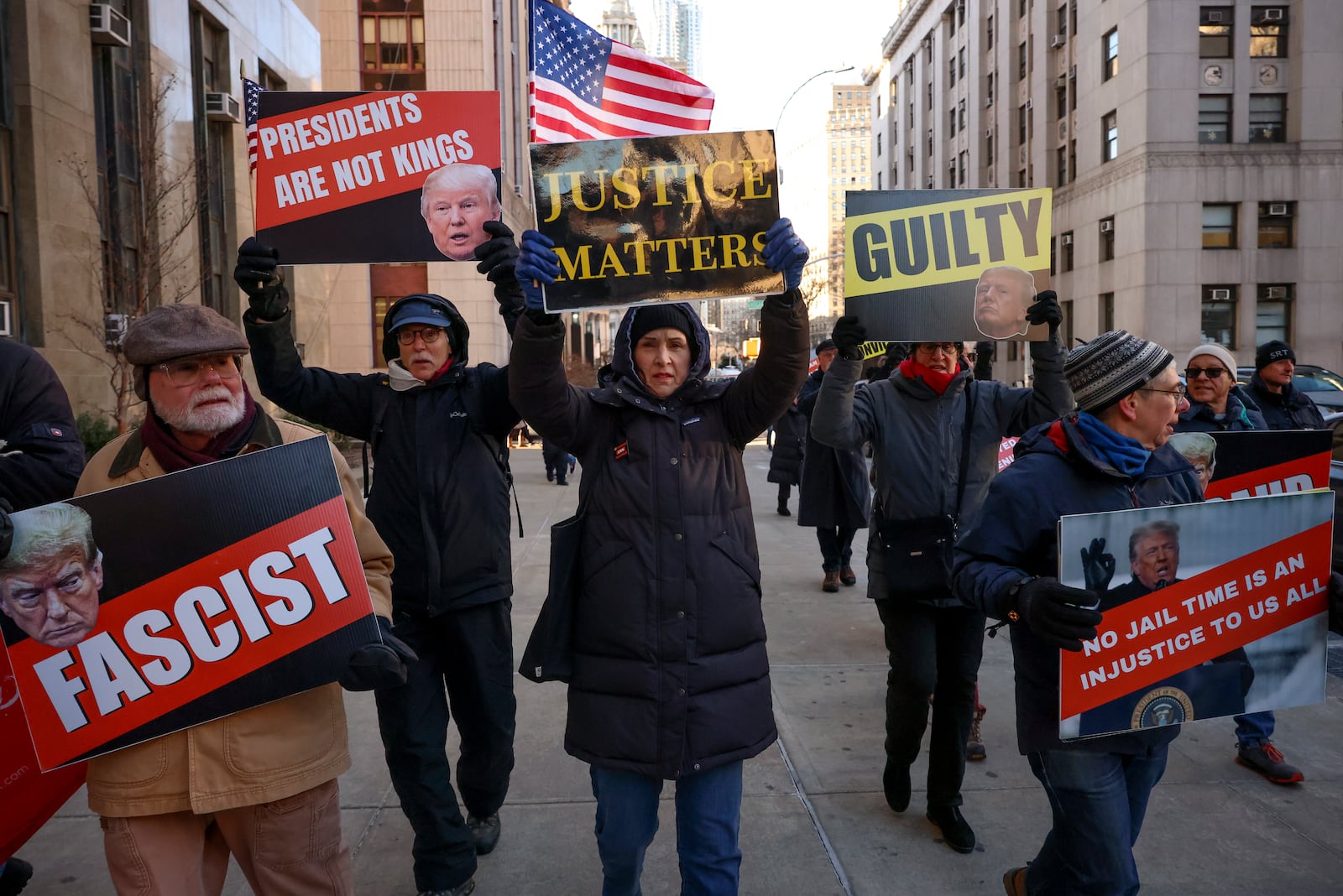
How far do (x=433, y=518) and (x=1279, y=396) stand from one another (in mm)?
5200

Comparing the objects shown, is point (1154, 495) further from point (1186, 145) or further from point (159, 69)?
point (1186, 145)

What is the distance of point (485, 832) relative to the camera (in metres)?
3.87

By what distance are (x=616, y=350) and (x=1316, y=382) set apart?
69.1 ft

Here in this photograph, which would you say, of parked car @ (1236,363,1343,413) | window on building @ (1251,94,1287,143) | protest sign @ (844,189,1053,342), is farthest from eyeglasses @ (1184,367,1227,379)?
window on building @ (1251,94,1287,143)

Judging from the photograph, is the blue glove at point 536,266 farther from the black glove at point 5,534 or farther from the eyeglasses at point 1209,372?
the eyeglasses at point 1209,372

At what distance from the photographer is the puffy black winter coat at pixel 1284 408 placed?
5.98 m

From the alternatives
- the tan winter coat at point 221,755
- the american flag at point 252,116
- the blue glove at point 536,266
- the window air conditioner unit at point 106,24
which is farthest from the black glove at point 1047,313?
the window air conditioner unit at point 106,24

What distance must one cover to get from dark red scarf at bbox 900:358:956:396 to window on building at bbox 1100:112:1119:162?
37.6 metres

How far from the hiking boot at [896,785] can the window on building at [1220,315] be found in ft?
116

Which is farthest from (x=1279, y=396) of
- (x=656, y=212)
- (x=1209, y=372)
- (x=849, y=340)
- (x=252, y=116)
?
(x=252, y=116)

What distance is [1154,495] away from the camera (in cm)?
279

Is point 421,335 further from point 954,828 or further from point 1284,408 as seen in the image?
point 1284,408

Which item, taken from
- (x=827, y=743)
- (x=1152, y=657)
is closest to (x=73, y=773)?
(x=1152, y=657)

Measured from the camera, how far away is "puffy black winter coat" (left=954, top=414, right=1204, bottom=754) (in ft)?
8.93
